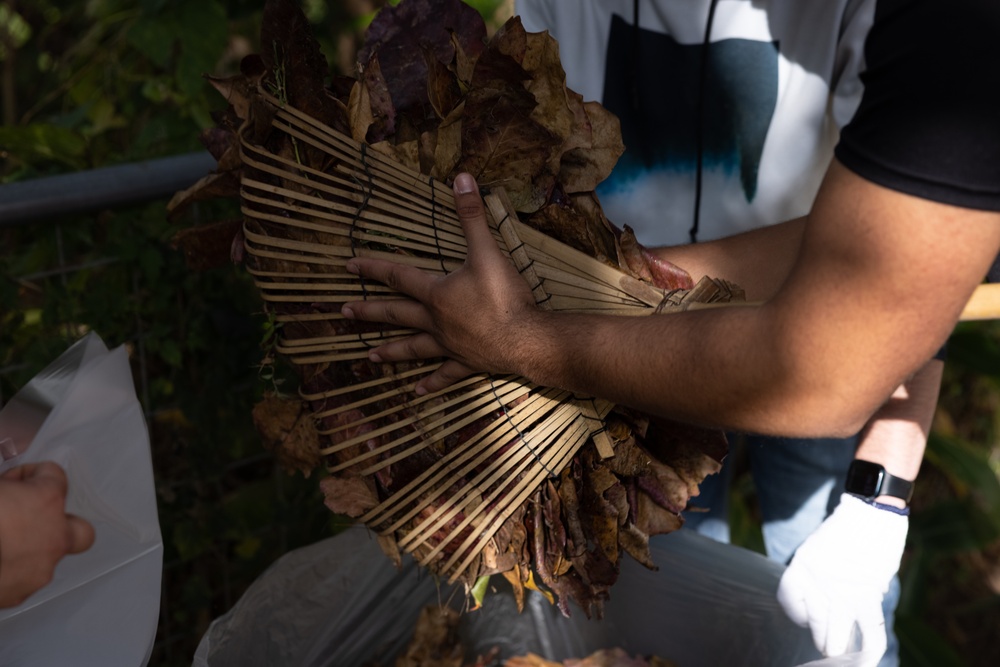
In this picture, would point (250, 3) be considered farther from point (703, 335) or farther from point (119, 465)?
point (703, 335)

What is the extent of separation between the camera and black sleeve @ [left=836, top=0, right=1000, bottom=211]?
627mm

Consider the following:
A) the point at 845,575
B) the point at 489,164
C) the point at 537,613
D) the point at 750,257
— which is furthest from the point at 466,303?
the point at 537,613

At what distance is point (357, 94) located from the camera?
2.90 ft

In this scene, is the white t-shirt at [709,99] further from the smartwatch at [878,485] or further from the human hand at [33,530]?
the human hand at [33,530]

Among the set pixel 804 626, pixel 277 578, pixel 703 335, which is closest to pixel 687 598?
pixel 804 626

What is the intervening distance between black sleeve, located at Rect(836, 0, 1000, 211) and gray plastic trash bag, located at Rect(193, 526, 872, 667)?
0.76 meters

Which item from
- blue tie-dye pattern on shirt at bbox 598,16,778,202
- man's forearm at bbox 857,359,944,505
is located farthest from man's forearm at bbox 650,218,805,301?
man's forearm at bbox 857,359,944,505

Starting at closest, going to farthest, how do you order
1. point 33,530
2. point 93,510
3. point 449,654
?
point 33,530, point 93,510, point 449,654

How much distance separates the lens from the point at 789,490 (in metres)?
1.50

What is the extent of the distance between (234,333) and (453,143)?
0.75 metres

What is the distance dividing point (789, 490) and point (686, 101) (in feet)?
2.12

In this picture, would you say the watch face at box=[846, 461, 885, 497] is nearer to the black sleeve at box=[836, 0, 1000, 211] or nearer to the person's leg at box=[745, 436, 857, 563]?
the person's leg at box=[745, 436, 857, 563]

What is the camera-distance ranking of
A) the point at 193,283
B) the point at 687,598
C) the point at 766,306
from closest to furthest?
the point at 766,306
the point at 687,598
the point at 193,283

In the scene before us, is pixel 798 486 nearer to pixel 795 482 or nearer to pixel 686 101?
pixel 795 482
